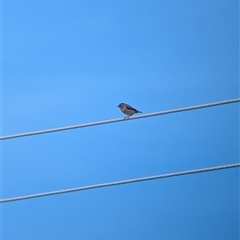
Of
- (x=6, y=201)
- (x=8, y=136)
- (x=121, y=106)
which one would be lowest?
(x=6, y=201)

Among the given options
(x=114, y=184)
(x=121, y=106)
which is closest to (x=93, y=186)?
(x=114, y=184)

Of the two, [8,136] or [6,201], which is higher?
[8,136]

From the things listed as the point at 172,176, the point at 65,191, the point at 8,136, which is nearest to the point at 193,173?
the point at 172,176

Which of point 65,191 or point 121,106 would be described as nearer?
point 65,191

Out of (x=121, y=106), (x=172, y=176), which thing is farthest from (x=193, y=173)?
(x=121, y=106)

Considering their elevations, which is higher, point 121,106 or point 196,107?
point 121,106

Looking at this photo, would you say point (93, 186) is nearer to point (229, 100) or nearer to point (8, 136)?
point (8, 136)

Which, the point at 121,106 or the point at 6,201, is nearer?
the point at 6,201

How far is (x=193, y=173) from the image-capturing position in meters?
4.24

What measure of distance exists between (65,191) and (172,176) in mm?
612

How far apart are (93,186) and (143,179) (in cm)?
28

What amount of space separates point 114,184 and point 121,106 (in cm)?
347

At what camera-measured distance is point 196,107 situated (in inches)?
167

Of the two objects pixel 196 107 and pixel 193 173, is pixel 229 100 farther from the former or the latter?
pixel 193 173
